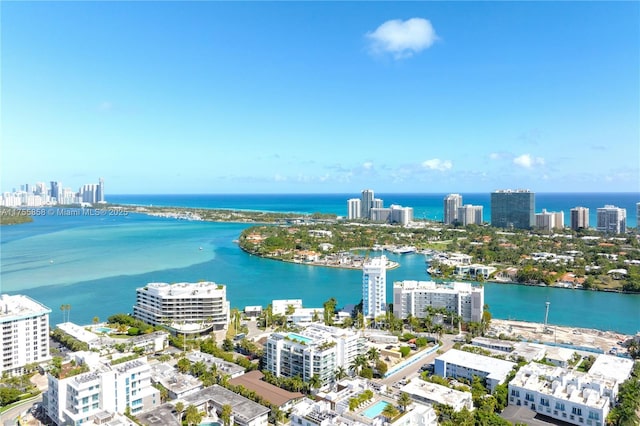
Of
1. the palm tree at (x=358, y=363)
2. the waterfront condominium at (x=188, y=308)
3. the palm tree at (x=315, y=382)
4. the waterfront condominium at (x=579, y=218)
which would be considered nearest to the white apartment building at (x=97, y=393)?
the palm tree at (x=315, y=382)

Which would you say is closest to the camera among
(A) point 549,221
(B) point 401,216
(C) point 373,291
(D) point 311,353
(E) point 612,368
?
(D) point 311,353

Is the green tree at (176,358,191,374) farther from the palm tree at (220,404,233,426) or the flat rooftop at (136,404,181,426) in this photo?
the palm tree at (220,404,233,426)

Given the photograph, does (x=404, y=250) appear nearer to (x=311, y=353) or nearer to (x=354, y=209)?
(x=311, y=353)

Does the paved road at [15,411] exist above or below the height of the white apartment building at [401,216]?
below

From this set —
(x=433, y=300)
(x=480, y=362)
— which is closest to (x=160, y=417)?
(x=480, y=362)

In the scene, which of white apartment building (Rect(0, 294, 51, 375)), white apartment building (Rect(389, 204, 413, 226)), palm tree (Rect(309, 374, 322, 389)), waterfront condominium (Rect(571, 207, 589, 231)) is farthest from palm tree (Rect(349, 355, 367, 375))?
white apartment building (Rect(389, 204, 413, 226))

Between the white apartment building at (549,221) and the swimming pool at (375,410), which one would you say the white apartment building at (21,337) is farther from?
the white apartment building at (549,221)

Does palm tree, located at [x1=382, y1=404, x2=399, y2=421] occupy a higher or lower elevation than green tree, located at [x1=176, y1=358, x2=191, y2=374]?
higher
